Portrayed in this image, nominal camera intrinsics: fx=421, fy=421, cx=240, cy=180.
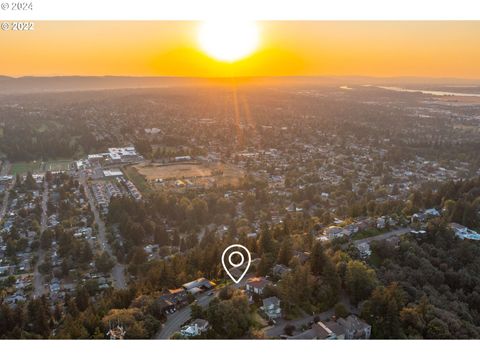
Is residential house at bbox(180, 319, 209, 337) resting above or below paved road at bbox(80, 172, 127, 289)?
above

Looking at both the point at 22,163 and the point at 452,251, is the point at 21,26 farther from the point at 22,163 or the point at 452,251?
the point at 22,163

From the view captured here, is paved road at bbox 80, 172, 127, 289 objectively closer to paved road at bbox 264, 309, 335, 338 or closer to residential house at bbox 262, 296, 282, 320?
residential house at bbox 262, 296, 282, 320

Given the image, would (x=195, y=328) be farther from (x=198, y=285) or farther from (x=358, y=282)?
(x=358, y=282)

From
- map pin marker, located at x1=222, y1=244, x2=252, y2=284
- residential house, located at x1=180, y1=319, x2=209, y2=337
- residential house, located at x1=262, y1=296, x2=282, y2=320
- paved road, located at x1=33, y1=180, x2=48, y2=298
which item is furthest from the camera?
paved road, located at x1=33, y1=180, x2=48, y2=298

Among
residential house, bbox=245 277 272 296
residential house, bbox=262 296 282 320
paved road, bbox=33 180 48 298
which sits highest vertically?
residential house, bbox=245 277 272 296

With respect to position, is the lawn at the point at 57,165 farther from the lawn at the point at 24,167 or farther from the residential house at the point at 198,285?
the residential house at the point at 198,285

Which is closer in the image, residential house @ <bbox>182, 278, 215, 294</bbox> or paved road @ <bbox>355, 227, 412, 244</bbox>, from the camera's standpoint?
residential house @ <bbox>182, 278, 215, 294</bbox>

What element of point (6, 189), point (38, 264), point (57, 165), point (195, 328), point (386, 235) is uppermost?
point (195, 328)

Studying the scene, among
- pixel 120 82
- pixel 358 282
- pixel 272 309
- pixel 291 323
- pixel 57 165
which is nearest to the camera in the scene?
pixel 291 323

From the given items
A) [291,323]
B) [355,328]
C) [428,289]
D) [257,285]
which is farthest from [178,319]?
[428,289]

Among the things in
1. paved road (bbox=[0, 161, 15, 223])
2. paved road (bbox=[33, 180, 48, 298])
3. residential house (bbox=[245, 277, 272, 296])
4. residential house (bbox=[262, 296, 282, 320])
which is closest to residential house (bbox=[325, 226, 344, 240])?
residential house (bbox=[245, 277, 272, 296])

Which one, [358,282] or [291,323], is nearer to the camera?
[291,323]
